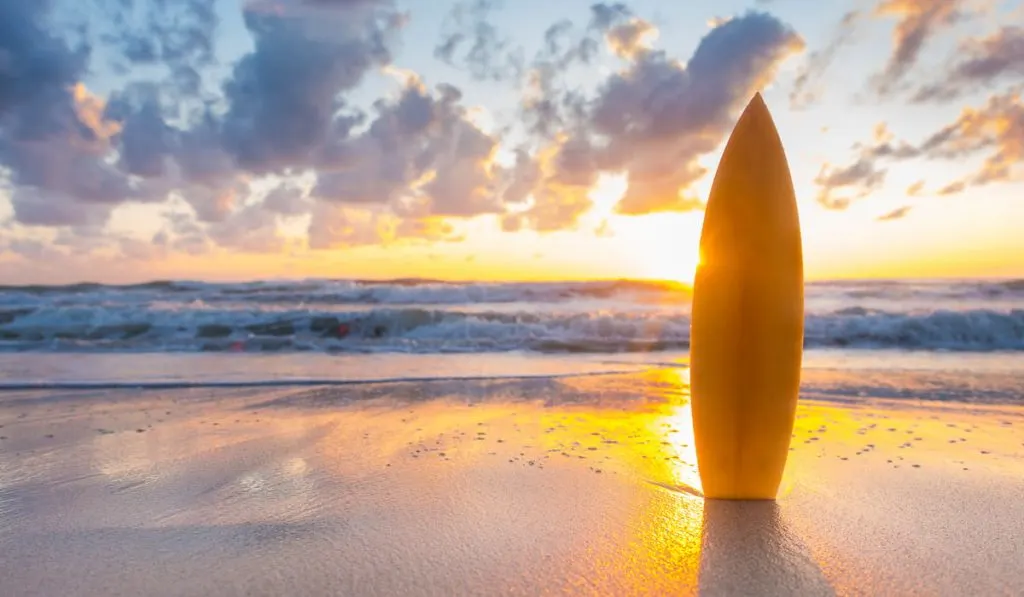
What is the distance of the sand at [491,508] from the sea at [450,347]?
211 cm

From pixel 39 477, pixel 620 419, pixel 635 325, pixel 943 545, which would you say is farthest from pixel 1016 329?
pixel 39 477

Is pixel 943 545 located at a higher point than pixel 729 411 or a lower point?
lower

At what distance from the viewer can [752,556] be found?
2.29 meters

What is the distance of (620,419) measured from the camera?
15.6ft

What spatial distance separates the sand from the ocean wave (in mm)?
6004

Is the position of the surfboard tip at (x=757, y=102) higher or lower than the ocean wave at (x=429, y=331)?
higher

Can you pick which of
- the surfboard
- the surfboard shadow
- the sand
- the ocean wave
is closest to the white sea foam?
the ocean wave

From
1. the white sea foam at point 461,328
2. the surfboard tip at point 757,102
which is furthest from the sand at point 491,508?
the white sea foam at point 461,328

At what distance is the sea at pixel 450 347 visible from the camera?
699cm

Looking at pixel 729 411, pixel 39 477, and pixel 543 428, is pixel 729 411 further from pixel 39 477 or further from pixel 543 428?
pixel 39 477

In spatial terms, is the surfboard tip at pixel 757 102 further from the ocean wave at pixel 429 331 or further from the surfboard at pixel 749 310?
the ocean wave at pixel 429 331

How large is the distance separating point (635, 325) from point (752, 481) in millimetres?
10706

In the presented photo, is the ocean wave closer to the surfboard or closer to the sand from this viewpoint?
the sand

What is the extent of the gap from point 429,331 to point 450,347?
349 centimetres
